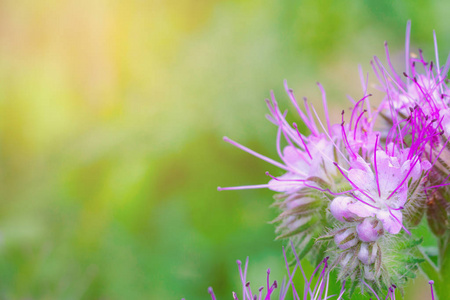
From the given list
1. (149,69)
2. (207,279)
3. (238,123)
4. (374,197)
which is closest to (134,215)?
(207,279)

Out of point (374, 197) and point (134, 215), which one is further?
point (134, 215)

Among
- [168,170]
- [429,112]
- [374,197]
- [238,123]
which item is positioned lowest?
[168,170]

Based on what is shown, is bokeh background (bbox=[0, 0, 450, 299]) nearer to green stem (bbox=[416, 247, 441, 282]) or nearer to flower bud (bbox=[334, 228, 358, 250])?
green stem (bbox=[416, 247, 441, 282])

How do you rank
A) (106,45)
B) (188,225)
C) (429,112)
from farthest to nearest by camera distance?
(106,45)
(188,225)
(429,112)

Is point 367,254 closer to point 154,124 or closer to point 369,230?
point 369,230

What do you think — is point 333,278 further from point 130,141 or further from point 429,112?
point 130,141

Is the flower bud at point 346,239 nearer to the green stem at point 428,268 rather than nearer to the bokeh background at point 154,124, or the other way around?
the green stem at point 428,268

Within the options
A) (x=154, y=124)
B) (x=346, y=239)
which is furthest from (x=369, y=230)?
(x=154, y=124)

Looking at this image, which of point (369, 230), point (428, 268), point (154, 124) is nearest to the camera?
point (369, 230)
